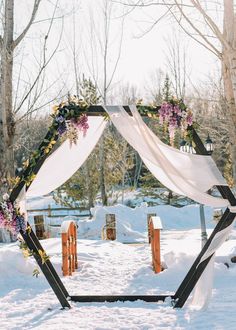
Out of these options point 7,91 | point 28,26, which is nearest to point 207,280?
point 7,91

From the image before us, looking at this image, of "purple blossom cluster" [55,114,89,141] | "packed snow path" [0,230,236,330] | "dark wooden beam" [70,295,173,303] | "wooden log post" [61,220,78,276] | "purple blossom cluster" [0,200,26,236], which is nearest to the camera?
"packed snow path" [0,230,236,330]

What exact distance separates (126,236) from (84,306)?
1039 cm

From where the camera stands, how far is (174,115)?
6.06 m

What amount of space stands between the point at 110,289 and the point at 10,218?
8.29 feet

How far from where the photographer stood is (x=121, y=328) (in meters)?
5.16

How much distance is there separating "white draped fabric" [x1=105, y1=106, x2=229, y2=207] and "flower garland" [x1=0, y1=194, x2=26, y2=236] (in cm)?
179

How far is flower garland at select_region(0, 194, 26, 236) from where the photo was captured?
5.77 metres

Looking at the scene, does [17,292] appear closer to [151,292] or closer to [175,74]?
[151,292]

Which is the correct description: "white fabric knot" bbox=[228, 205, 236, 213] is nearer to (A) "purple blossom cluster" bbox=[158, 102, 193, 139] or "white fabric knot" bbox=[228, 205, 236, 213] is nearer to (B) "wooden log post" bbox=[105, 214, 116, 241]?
(A) "purple blossom cluster" bbox=[158, 102, 193, 139]

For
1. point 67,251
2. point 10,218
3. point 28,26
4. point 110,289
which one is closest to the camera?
point 10,218

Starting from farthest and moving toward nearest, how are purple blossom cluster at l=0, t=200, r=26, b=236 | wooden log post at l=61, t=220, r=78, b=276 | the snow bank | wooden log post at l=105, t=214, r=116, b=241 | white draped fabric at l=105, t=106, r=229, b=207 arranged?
1. the snow bank
2. wooden log post at l=105, t=214, r=116, b=241
3. wooden log post at l=61, t=220, r=78, b=276
4. white draped fabric at l=105, t=106, r=229, b=207
5. purple blossom cluster at l=0, t=200, r=26, b=236

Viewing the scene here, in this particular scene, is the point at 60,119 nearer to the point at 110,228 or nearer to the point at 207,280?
the point at 207,280

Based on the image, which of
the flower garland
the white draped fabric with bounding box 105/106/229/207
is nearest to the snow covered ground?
the flower garland

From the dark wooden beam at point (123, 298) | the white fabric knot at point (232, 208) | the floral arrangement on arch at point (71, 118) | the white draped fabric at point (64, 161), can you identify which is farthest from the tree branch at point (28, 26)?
the white fabric knot at point (232, 208)
